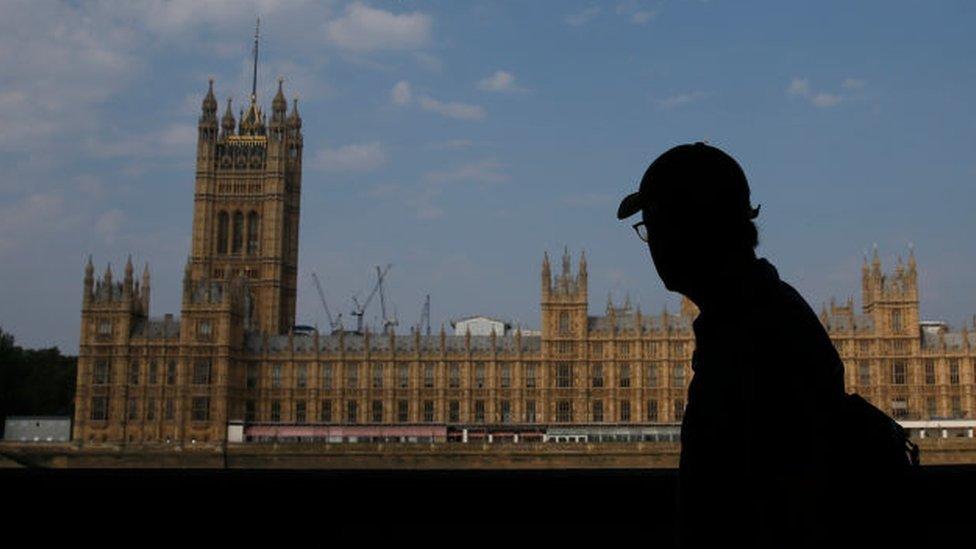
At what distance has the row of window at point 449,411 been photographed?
258 ft

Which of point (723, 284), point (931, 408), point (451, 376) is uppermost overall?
point (451, 376)

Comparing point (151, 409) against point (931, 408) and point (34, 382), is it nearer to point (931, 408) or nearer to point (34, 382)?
point (34, 382)

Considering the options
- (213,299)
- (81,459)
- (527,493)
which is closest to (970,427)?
(213,299)

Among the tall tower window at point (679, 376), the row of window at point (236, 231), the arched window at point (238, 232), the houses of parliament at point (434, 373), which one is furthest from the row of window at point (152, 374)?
the tall tower window at point (679, 376)

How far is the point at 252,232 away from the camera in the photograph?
328 feet

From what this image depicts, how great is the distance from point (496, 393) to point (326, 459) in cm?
1482

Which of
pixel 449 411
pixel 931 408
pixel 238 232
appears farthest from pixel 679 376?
pixel 238 232

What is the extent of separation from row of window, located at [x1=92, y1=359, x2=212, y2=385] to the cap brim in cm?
7823

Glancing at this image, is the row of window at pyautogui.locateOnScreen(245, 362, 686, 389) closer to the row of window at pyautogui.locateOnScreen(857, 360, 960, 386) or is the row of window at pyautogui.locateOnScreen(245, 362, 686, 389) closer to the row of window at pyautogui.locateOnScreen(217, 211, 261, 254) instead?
the row of window at pyautogui.locateOnScreen(857, 360, 960, 386)

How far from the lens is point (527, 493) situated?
414cm

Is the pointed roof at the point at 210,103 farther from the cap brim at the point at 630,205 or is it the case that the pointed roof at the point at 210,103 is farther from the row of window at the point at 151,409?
the cap brim at the point at 630,205

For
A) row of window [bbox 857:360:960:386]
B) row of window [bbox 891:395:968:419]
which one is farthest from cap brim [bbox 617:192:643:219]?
row of window [bbox 857:360:960:386]

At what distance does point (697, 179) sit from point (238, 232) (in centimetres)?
10069

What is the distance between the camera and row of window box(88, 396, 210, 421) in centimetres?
7688
